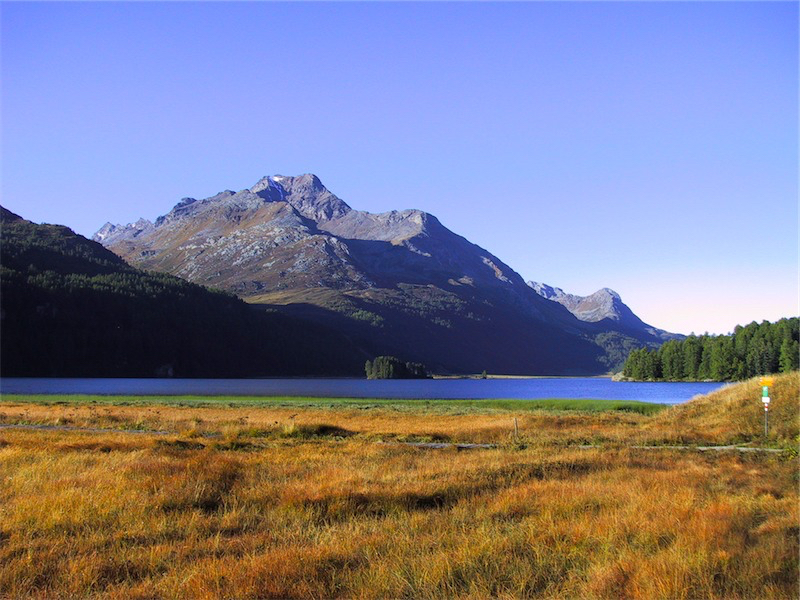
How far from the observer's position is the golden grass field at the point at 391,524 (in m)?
9.61

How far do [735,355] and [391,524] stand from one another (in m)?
166

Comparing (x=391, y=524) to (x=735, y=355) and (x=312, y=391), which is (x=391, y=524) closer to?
(x=312, y=391)

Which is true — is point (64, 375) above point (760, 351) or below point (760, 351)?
below

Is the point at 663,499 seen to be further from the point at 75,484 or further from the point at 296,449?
the point at 296,449

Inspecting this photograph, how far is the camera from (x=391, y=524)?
518 inches

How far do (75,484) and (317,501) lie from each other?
630 cm

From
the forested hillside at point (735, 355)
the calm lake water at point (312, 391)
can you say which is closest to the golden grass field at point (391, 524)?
the calm lake water at point (312, 391)

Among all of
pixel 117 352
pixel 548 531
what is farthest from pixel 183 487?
pixel 117 352

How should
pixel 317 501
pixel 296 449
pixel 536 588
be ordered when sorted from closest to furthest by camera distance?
1. pixel 536 588
2. pixel 317 501
3. pixel 296 449

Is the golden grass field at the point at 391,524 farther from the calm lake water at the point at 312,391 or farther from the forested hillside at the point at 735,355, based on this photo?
the forested hillside at the point at 735,355

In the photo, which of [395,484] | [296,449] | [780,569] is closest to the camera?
[780,569]

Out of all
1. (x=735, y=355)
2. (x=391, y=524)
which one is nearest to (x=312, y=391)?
(x=735, y=355)

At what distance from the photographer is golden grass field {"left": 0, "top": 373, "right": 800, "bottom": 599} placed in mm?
9609

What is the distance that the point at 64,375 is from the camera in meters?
182
